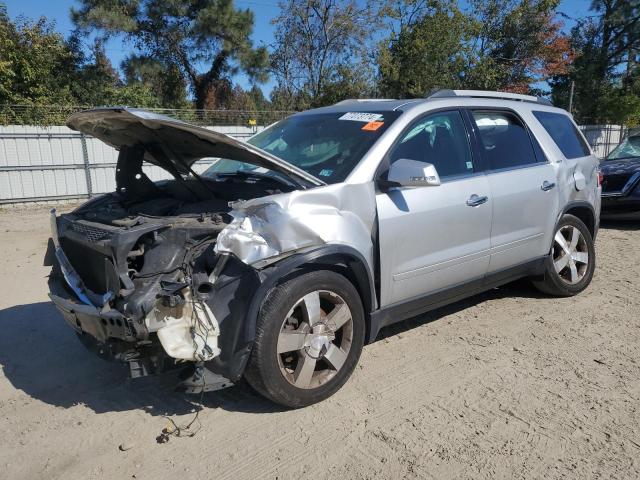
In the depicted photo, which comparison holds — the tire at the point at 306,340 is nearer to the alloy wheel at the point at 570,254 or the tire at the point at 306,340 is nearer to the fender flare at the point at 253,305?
the fender flare at the point at 253,305

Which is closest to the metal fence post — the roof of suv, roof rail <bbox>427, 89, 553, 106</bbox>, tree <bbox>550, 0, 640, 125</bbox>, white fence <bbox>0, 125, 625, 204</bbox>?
white fence <bbox>0, 125, 625, 204</bbox>

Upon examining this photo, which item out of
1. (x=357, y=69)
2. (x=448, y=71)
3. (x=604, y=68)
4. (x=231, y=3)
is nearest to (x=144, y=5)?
(x=231, y=3)

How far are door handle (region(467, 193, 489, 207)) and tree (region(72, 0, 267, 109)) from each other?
22.5m

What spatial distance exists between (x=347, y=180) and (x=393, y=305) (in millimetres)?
931

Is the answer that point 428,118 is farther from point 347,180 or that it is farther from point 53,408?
point 53,408

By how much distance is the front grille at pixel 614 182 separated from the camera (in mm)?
8914

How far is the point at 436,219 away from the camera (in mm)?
3715

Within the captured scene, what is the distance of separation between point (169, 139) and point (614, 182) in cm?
821

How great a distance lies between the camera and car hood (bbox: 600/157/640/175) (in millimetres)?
8984

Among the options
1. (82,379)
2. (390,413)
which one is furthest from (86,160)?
(390,413)

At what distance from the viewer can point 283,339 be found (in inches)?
119

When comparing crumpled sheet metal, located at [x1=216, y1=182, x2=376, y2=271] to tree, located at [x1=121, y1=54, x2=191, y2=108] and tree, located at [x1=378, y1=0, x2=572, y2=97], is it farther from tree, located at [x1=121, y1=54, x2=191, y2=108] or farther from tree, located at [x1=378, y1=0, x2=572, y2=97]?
tree, located at [x1=121, y1=54, x2=191, y2=108]

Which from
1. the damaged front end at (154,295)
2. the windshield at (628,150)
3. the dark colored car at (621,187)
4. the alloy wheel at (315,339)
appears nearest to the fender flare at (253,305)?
the damaged front end at (154,295)

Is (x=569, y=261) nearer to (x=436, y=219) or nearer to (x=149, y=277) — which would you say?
(x=436, y=219)
